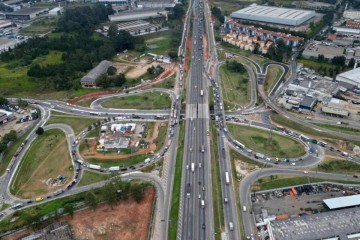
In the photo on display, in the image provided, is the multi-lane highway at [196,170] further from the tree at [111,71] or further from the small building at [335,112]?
the small building at [335,112]

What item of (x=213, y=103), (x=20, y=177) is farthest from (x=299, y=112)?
(x=20, y=177)

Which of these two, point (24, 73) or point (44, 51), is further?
point (44, 51)

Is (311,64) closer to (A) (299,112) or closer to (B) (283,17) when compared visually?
(A) (299,112)

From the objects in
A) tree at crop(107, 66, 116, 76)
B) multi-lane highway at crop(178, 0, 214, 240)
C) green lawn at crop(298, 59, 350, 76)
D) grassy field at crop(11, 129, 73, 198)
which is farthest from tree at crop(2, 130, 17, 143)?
green lawn at crop(298, 59, 350, 76)

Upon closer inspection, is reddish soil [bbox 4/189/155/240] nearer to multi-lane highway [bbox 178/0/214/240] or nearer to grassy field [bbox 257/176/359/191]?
multi-lane highway [bbox 178/0/214/240]

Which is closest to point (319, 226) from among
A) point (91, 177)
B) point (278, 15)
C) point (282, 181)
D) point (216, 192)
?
point (282, 181)

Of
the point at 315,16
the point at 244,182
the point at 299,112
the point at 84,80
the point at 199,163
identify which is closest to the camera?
the point at 244,182
